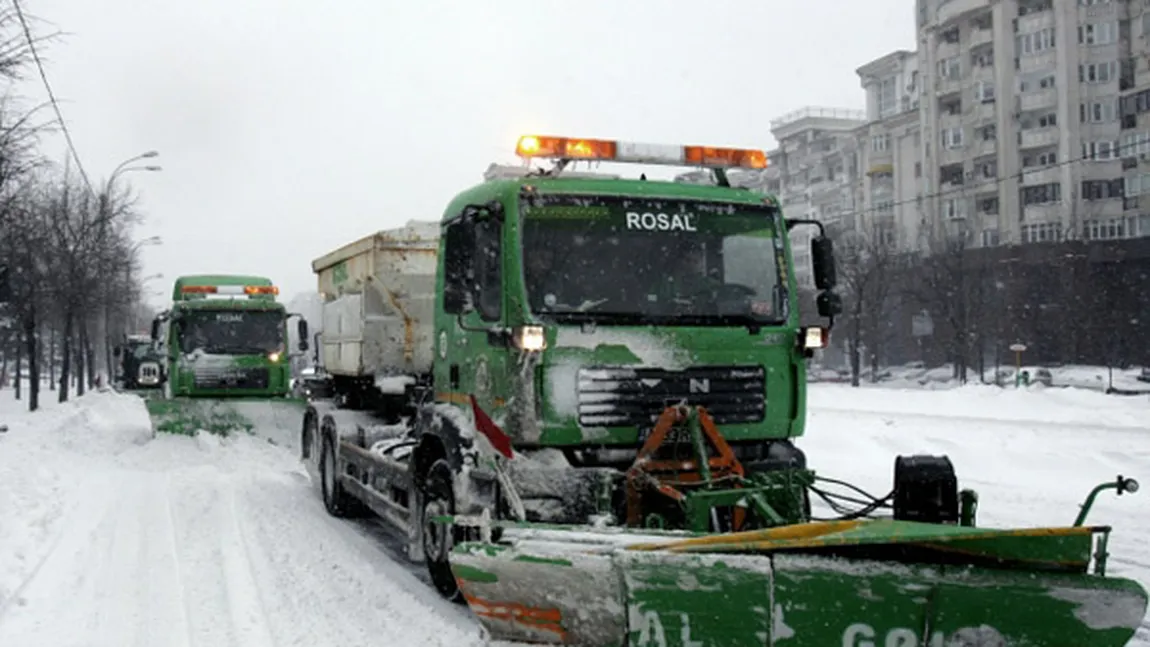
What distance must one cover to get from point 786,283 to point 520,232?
1.83m

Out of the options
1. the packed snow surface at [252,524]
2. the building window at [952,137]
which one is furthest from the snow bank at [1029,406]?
the building window at [952,137]

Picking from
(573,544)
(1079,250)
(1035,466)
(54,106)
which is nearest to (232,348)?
(54,106)

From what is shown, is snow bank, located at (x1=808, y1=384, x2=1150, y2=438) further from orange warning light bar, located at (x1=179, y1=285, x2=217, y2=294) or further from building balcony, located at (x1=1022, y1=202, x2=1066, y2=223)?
building balcony, located at (x1=1022, y1=202, x2=1066, y2=223)

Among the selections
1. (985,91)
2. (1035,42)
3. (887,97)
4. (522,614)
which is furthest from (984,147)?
(522,614)

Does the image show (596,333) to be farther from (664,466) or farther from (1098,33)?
(1098,33)

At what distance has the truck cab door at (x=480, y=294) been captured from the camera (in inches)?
256

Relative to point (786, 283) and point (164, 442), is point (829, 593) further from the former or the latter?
point (164, 442)

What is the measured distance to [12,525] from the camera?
9.76 metres

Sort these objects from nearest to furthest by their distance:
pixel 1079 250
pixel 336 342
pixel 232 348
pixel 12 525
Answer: pixel 12 525
pixel 336 342
pixel 232 348
pixel 1079 250

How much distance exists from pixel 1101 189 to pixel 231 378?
47.6 meters

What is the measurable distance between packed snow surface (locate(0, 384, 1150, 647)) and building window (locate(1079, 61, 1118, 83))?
37.5 metres

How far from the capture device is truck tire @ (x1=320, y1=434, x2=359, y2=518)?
443 inches

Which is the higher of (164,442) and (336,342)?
(336,342)

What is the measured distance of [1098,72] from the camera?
176 ft
